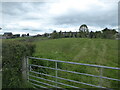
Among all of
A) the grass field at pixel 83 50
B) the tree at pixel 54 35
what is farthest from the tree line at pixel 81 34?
the grass field at pixel 83 50

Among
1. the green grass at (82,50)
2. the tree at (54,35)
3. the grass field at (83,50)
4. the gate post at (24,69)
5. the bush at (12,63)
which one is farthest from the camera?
the green grass at (82,50)

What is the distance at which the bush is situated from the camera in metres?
1.52

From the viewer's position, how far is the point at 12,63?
1.60 m

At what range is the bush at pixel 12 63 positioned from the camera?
1.52 meters

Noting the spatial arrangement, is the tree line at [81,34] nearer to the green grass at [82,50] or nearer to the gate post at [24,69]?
the green grass at [82,50]

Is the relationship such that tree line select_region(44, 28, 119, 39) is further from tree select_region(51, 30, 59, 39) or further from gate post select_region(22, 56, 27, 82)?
gate post select_region(22, 56, 27, 82)

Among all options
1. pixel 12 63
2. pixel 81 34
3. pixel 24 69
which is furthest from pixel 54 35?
pixel 12 63

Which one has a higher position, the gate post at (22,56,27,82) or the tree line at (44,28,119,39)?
the tree line at (44,28,119,39)

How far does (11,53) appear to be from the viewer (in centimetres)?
155

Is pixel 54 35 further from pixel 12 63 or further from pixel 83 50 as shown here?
pixel 12 63

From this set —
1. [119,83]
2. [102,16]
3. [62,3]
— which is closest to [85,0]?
[62,3]

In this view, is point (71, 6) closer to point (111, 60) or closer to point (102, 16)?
point (102, 16)

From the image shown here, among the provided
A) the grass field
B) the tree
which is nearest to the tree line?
the tree

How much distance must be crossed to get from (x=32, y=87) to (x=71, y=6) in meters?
2.16
